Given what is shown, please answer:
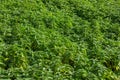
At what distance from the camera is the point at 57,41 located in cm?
993

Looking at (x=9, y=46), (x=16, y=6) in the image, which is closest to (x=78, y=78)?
(x=9, y=46)

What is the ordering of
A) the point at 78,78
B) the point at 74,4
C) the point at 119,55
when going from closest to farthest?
the point at 78,78
the point at 119,55
the point at 74,4

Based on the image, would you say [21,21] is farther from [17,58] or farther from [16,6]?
[17,58]

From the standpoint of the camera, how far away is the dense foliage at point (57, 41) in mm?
8273

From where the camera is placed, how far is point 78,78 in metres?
8.12

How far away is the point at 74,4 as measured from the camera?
15.0 m

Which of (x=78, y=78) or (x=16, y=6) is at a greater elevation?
(x=16, y=6)

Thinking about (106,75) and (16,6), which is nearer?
(106,75)

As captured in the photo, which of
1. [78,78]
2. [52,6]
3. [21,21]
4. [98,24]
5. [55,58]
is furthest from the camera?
[52,6]

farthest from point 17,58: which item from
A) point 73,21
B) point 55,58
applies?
point 73,21

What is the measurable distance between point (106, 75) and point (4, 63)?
9.55ft

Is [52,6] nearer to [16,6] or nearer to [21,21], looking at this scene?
[16,6]

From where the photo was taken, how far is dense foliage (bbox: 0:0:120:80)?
326 inches

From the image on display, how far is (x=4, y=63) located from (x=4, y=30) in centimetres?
209
